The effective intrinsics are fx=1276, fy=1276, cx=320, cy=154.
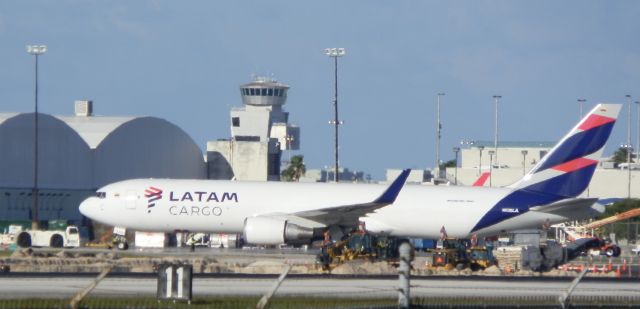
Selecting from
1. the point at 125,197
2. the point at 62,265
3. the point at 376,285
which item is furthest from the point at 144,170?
the point at 376,285

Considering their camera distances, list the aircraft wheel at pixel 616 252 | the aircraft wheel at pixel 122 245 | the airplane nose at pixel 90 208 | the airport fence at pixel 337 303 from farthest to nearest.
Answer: the aircraft wheel at pixel 616 252, the aircraft wheel at pixel 122 245, the airplane nose at pixel 90 208, the airport fence at pixel 337 303

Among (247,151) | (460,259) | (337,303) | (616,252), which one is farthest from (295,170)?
(337,303)

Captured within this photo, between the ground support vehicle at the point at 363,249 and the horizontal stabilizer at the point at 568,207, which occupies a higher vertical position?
the horizontal stabilizer at the point at 568,207

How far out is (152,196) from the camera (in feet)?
180

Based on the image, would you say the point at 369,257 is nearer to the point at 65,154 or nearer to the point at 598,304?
the point at 598,304

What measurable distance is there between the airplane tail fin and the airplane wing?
6228mm

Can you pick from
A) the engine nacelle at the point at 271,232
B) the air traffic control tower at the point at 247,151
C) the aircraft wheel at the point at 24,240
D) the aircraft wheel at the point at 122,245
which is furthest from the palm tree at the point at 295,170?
the engine nacelle at the point at 271,232

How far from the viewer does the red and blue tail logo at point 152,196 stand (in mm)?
54656

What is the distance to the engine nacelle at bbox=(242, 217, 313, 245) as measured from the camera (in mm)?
51844

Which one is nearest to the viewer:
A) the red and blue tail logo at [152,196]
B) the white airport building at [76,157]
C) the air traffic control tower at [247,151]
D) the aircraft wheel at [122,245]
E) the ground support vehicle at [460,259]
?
the ground support vehicle at [460,259]

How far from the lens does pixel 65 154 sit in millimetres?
96312

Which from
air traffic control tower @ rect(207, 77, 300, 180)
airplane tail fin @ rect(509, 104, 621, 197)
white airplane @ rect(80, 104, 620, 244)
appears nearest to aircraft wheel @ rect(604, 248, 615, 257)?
white airplane @ rect(80, 104, 620, 244)

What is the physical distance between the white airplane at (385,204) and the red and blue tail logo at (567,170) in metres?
0.04

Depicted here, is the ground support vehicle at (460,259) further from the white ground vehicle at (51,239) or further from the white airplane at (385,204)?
the white ground vehicle at (51,239)
